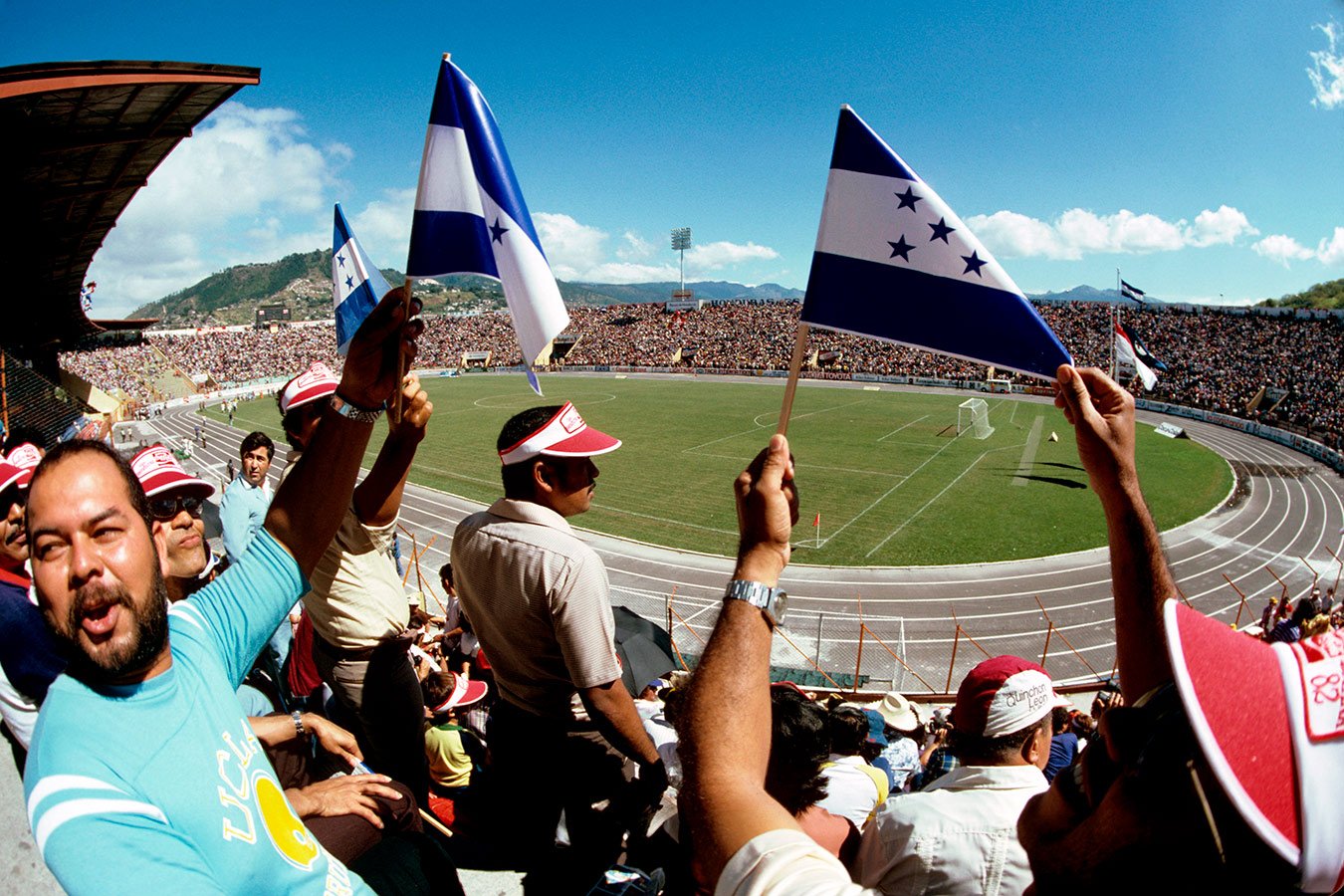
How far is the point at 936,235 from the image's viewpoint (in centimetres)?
327

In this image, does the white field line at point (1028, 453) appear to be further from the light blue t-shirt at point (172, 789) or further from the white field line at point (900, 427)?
the light blue t-shirt at point (172, 789)

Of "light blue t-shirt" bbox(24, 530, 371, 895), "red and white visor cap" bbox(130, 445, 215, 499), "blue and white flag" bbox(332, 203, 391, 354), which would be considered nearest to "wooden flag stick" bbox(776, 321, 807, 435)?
"light blue t-shirt" bbox(24, 530, 371, 895)

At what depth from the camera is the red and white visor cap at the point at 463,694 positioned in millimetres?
5988

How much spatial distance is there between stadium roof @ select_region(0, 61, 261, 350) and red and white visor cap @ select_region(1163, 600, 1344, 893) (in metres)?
14.7

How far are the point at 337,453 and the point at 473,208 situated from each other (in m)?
2.15

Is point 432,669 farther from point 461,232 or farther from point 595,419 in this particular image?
point 595,419

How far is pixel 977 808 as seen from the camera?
78.7 inches

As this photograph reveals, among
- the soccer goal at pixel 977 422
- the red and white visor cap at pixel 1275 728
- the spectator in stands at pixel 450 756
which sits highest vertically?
the red and white visor cap at pixel 1275 728

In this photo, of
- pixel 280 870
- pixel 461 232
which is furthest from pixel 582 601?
pixel 461 232

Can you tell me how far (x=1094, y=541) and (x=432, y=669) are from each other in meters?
21.4

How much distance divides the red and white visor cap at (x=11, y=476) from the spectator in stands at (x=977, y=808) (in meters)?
4.22

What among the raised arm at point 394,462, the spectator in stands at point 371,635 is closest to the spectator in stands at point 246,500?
the spectator in stands at point 371,635

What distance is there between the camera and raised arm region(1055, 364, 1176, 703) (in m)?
1.87

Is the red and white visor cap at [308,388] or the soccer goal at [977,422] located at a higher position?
the red and white visor cap at [308,388]
